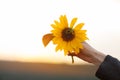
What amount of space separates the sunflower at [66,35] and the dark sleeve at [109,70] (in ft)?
0.58

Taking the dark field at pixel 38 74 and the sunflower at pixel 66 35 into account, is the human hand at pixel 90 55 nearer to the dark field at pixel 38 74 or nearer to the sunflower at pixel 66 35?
the sunflower at pixel 66 35

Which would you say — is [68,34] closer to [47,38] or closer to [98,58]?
[47,38]

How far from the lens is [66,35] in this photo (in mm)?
1259

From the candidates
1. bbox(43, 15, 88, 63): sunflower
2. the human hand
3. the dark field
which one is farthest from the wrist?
the dark field

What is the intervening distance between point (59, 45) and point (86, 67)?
9387 millimetres

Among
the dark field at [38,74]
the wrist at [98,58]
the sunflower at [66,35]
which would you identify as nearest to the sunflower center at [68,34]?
the sunflower at [66,35]

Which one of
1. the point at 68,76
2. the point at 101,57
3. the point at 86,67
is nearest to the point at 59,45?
the point at 101,57

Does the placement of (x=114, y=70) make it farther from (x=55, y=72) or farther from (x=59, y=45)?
(x=55, y=72)

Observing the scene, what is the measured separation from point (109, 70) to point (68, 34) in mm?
269

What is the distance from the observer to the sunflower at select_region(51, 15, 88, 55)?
4.11ft

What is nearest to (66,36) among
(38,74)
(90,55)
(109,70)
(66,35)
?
(66,35)

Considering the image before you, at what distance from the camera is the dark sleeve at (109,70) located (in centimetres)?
137

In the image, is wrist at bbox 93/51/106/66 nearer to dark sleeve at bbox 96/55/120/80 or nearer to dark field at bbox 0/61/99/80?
dark sleeve at bbox 96/55/120/80

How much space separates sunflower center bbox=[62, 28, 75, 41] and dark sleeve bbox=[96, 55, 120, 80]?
20cm
